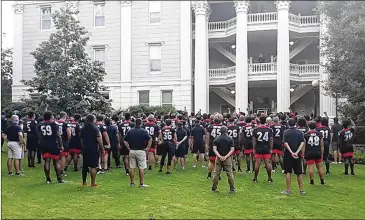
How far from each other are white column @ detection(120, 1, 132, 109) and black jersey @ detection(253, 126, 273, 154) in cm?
2252

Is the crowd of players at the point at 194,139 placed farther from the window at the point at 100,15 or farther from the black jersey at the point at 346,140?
the window at the point at 100,15

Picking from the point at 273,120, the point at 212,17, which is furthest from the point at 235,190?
the point at 212,17

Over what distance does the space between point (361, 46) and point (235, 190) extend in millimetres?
11869

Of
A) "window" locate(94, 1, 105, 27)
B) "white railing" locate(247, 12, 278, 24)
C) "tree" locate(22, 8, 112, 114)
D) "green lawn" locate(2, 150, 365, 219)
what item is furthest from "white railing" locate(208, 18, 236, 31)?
"green lawn" locate(2, 150, 365, 219)

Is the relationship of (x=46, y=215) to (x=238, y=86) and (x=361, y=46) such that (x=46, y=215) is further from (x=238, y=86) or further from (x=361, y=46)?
(x=238, y=86)

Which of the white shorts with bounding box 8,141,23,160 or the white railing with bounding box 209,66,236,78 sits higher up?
the white railing with bounding box 209,66,236,78

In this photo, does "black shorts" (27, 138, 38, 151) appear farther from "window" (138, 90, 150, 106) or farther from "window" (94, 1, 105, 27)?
"window" (94, 1, 105, 27)

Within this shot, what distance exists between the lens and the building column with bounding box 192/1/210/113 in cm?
3325

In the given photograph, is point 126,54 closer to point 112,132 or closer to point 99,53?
point 99,53

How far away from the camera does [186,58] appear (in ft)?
111

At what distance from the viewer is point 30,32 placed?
36.8 m

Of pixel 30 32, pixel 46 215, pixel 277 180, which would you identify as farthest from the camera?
pixel 30 32

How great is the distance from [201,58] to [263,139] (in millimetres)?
20673

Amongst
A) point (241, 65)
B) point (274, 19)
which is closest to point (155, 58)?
point (241, 65)
